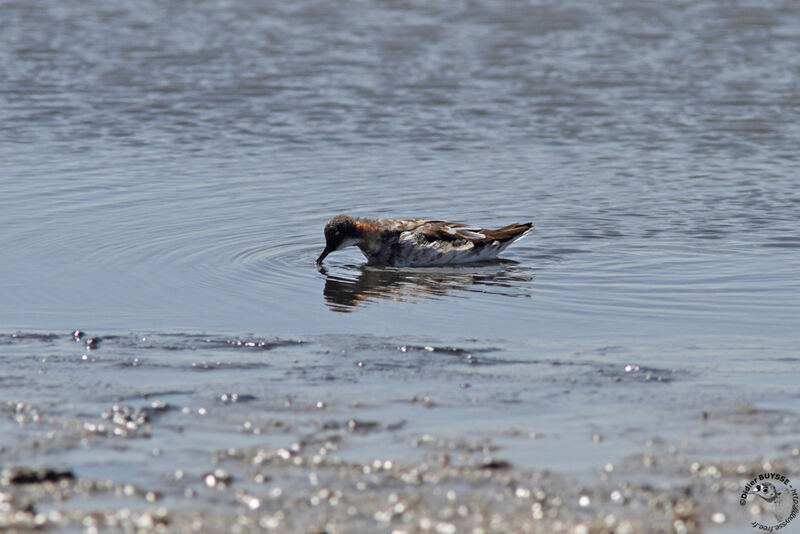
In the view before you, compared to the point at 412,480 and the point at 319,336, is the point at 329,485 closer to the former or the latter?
the point at 412,480

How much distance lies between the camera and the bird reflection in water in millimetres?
10648

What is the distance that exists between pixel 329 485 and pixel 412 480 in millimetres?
428

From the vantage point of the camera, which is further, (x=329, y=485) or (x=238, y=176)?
(x=238, y=176)

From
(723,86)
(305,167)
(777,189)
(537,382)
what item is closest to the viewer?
(537,382)

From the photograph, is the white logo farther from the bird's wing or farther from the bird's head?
the bird's head

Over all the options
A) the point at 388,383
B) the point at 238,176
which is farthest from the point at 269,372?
the point at 238,176

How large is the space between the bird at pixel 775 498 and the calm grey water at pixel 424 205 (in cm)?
52

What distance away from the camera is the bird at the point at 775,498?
5898 mm

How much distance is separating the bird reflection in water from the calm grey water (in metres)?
0.05

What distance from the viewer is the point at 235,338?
8.84m

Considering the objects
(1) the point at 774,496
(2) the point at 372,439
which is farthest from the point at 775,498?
(2) the point at 372,439

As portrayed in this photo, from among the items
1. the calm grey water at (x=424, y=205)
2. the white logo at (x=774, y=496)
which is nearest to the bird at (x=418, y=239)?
the calm grey water at (x=424, y=205)

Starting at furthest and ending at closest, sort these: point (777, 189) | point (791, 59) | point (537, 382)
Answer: point (791, 59)
point (777, 189)
point (537, 382)

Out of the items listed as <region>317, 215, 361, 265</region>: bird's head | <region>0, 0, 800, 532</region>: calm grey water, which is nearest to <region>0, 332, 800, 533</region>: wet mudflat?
<region>0, 0, 800, 532</region>: calm grey water
